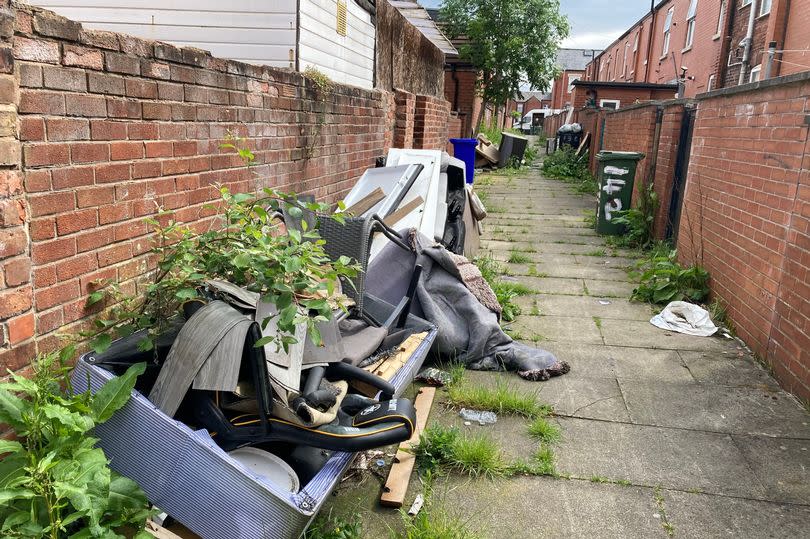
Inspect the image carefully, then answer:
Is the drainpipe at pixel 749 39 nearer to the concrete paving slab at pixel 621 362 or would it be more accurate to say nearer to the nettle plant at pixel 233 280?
the concrete paving slab at pixel 621 362

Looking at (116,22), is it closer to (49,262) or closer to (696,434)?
(49,262)

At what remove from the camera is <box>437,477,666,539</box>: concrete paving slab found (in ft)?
8.87

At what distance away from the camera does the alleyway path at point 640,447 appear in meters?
2.78

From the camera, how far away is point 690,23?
22.3 meters

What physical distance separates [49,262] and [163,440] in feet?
2.58

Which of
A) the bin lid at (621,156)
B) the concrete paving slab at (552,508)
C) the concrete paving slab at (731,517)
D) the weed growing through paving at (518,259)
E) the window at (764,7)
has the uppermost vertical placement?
the window at (764,7)

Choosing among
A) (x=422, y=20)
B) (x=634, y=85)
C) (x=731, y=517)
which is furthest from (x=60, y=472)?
(x=634, y=85)

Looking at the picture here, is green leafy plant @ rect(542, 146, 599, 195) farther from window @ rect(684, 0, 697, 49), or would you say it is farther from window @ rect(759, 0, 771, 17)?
window @ rect(684, 0, 697, 49)

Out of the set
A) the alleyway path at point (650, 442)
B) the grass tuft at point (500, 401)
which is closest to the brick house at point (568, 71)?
the alleyway path at point (650, 442)

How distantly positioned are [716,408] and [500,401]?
1.34m

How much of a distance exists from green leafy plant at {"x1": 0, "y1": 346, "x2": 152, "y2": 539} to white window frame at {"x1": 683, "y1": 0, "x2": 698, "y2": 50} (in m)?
23.8

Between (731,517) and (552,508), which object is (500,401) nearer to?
(552,508)

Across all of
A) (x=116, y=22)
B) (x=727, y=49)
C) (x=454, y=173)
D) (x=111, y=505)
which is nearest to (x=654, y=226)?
(x=454, y=173)

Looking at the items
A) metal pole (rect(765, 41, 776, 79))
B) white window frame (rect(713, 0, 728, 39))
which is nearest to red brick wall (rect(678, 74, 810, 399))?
metal pole (rect(765, 41, 776, 79))
